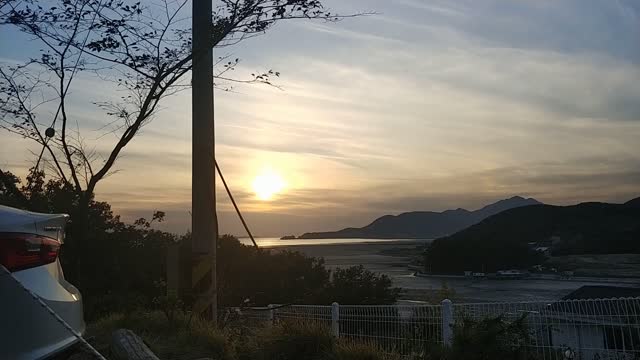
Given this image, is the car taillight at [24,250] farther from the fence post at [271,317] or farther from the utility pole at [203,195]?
the fence post at [271,317]

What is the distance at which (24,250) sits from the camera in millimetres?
3566

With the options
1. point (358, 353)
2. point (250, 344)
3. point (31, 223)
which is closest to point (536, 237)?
point (250, 344)

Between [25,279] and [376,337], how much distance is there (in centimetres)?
844

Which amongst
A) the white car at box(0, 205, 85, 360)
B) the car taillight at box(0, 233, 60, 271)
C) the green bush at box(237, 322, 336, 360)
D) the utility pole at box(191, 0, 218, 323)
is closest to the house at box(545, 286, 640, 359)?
the green bush at box(237, 322, 336, 360)

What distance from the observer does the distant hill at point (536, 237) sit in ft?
204

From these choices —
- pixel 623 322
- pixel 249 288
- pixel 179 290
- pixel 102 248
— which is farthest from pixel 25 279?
pixel 249 288

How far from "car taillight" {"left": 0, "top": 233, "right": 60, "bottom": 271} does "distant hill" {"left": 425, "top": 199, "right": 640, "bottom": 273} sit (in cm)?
6372

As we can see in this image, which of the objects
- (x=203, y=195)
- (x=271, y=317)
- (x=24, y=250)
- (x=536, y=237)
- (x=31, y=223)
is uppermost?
(x=536, y=237)

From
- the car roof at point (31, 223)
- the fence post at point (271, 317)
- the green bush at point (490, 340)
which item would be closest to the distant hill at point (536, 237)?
the fence post at point (271, 317)

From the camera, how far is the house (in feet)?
26.9

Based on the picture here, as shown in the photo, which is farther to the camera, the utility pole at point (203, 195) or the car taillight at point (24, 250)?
the utility pole at point (203, 195)

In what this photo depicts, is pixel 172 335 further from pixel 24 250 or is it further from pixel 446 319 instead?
pixel 24 250

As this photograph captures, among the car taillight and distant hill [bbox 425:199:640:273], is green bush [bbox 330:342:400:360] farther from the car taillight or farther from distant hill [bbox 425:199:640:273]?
distant hill [bbox 425:199:640:273]

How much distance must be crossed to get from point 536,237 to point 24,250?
77081 millimetres
